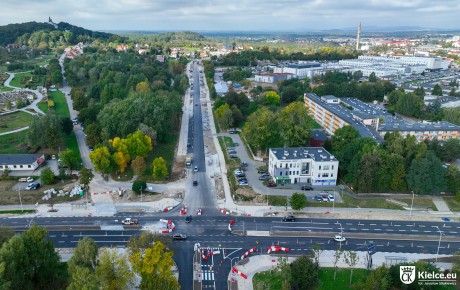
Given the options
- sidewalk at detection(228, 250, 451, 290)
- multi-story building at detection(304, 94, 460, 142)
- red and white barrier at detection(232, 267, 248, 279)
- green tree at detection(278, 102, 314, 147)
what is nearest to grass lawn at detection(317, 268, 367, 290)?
sidewalk at detection(228, 250, 451, 290)

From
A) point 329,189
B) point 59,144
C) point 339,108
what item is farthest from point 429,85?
point 59,144

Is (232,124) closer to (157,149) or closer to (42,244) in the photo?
(157,149)

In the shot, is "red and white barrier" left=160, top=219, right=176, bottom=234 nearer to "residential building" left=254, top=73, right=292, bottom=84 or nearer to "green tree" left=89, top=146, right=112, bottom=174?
"green tree" left=89, top=146, right=112, bottom=174

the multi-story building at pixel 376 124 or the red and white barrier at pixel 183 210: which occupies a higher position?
the multi-story building at pixel 376 124

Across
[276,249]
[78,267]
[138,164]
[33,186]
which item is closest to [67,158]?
[33,186]

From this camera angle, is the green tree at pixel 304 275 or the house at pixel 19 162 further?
the house at pixel 19 162

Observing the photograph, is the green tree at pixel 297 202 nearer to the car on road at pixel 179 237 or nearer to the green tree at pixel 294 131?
the car on road at pixel 179 237

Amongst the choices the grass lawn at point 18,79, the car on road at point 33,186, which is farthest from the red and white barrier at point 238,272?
the grass lawn at point 18,79
